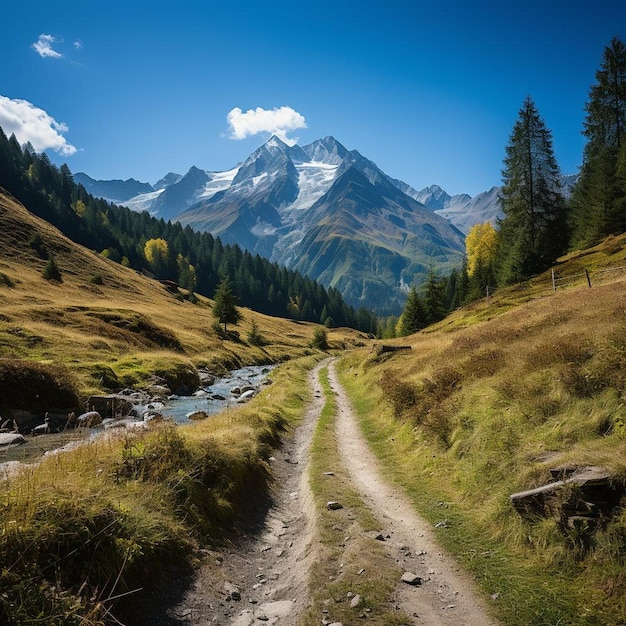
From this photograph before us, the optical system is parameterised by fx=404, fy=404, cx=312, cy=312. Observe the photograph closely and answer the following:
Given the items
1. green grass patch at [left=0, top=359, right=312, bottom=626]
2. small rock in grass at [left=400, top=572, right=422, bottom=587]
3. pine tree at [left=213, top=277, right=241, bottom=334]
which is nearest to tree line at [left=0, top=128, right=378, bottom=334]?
pine tree at [left=213, top=277, right=241, bottom=334]

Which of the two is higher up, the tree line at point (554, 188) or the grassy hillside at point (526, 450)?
the tree line at point (554, 188)

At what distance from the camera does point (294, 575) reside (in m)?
8.32

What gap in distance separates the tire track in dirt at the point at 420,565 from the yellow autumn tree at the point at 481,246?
276 ft

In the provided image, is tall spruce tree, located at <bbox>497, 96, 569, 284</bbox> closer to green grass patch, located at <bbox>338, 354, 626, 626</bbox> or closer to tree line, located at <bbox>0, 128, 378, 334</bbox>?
green grass patch, located at <bbox>338, 354, 626, 626</bbox>

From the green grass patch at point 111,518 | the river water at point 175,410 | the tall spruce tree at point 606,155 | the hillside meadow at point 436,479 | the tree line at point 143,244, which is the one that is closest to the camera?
the green grass patch at point 111,518

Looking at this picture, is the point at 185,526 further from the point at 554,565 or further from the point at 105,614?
the point at 554,565

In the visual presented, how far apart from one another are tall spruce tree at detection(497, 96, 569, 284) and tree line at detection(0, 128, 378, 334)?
98.0 meters

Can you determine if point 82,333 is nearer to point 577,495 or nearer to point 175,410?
point 175,410

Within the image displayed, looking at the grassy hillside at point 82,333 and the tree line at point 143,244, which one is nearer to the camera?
the grassy hillside at point 82,333

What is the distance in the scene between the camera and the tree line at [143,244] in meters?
151

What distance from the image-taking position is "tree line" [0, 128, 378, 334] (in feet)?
495

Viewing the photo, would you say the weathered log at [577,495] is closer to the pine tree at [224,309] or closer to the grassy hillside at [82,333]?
the grassy hillside at [82,333]

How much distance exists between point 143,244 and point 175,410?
163483 mm

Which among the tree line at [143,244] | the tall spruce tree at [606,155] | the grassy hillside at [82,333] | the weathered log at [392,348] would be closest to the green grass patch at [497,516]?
the weathered log at [392,348]
